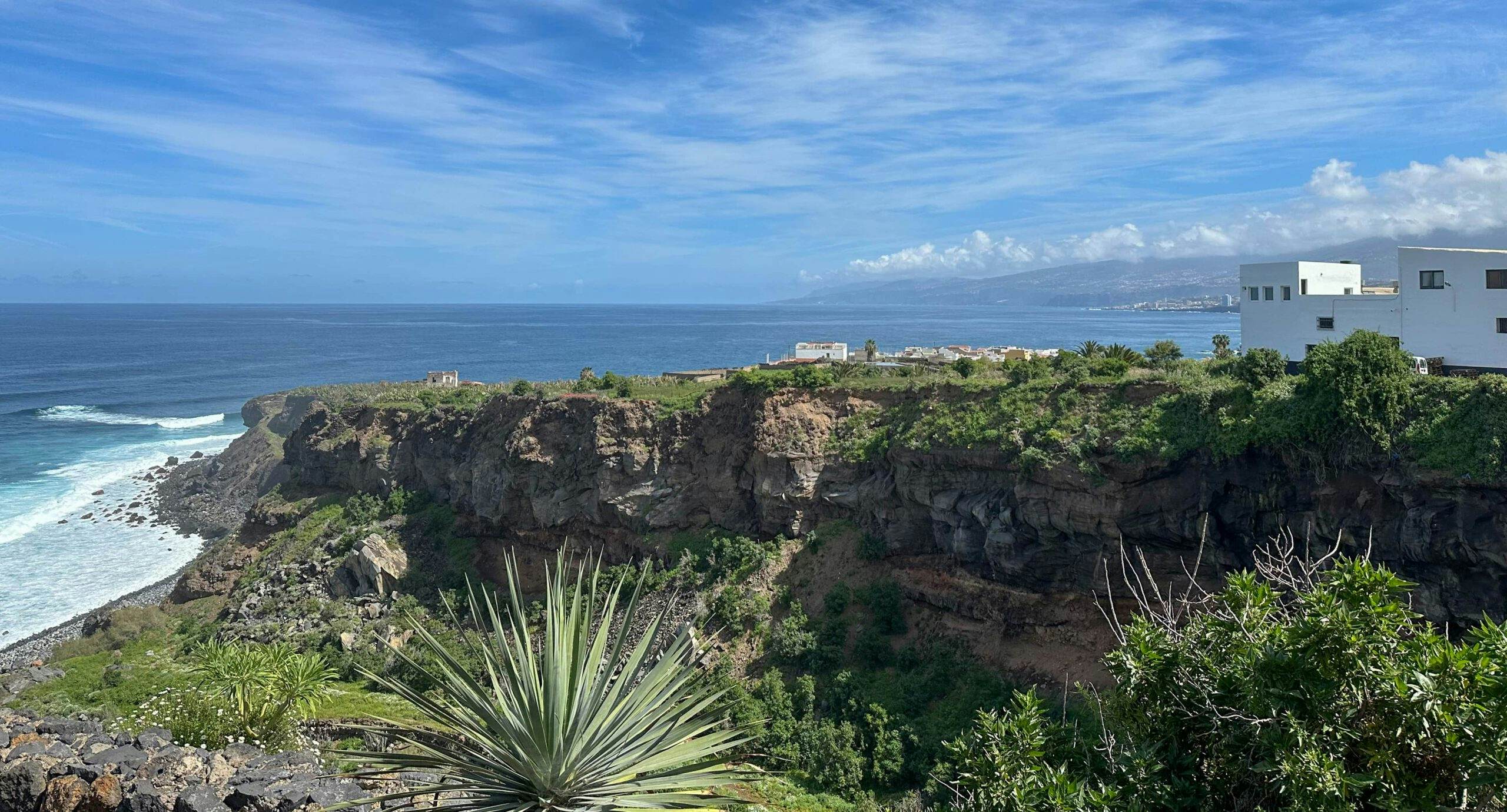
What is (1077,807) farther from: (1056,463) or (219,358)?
(219,358)

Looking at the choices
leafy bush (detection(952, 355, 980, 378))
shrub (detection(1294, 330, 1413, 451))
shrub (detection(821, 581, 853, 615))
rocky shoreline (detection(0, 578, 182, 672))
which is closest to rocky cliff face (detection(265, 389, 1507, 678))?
shrub (detection(1294, 330, 1413, 451))

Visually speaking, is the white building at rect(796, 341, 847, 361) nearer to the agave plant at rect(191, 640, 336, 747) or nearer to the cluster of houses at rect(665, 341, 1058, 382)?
the cluster of houses at rect(665, 341, 1058, 382)

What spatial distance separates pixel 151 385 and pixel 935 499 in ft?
371

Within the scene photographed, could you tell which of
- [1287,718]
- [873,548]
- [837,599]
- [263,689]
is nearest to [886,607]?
[837,599]

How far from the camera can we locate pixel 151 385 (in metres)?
115

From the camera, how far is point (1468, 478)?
835 inches

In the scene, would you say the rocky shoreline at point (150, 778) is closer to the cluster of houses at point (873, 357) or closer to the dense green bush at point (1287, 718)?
the dense green bush at point (1287, 718)

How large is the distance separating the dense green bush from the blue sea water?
45400mm

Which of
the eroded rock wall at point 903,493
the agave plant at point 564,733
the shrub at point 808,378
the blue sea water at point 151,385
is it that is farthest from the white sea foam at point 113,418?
the agave plant at point 564,733

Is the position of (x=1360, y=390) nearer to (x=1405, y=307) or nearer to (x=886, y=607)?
(x=1405, y=307)

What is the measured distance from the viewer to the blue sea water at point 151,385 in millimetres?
51594

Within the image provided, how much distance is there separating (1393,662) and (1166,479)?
1899 cm

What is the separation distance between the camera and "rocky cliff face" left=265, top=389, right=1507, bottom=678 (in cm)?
2236

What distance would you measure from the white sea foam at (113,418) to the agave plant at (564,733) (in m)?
95.2
